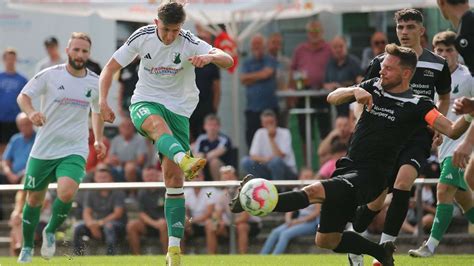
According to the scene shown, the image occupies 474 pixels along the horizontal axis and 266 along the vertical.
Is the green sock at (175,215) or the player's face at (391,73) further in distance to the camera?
the green sock at (175,215)

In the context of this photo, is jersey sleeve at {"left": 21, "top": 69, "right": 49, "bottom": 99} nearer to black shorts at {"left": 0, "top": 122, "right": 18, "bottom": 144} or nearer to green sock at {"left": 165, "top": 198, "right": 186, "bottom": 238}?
green sock at {"left": 165, "top": 198, "right": 186, "bottom": 238}

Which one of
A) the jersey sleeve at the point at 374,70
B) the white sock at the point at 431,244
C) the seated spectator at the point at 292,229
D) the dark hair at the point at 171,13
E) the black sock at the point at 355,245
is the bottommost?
the seated spectator at the point at 292,229

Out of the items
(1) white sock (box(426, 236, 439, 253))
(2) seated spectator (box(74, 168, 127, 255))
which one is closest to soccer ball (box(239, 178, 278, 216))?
(1) white sock (box(426, 236, 439, 253))

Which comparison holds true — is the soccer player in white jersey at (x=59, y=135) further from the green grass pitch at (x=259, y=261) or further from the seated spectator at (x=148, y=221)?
the seated spectator at (x=148, y=221)

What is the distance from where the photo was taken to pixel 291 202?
10250mm

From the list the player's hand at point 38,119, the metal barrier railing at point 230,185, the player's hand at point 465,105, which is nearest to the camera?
the player's hand at point 465,105

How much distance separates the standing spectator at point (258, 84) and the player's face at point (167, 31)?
8.41 metres

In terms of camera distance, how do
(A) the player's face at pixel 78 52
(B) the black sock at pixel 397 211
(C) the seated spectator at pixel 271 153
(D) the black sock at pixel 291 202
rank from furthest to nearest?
(C) the seated spectator at pixel 271 153, (A) the player's face at pixel 78 52, (B) the black sock at pixel 397 211, (D) the black sock at pixel 291 202

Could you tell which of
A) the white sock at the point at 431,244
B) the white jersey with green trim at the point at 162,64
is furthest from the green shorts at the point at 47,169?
the white sock at the point at 431,244

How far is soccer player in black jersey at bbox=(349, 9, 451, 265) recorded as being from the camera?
12.2 m

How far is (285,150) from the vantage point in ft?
63.5

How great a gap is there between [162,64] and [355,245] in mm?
2598

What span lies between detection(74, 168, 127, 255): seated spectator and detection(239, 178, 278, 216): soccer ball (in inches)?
325

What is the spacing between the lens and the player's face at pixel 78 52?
48.0ft
